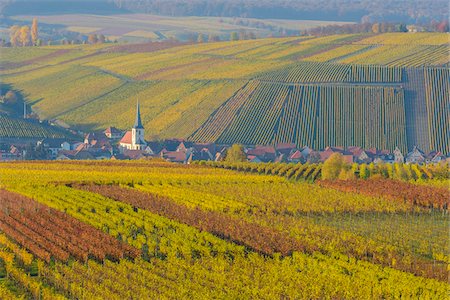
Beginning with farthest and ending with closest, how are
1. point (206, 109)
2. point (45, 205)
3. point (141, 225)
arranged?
point (206, 109), point (45, 205), point (141, 225)

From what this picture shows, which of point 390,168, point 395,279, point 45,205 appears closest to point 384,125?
point 390,168

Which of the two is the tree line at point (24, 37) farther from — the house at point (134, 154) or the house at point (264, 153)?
the house at point (264, 153)

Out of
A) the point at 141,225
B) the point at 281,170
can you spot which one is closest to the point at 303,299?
the point at 141,225

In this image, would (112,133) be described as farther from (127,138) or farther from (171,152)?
(171,152)

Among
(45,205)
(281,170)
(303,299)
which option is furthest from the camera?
(281,170)

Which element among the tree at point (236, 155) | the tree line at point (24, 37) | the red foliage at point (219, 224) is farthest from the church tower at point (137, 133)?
the tree line at point (24, 37)

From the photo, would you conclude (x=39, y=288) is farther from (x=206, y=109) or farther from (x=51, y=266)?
(x=206, y=109)

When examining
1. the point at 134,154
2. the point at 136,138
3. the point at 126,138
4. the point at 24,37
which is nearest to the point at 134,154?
the point at 134,154

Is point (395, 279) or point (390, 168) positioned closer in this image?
point (395, 279)
